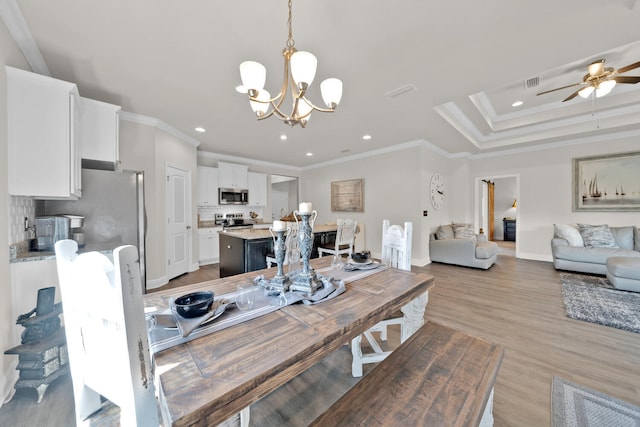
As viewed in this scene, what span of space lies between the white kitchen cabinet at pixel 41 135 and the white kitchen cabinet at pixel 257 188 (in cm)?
396

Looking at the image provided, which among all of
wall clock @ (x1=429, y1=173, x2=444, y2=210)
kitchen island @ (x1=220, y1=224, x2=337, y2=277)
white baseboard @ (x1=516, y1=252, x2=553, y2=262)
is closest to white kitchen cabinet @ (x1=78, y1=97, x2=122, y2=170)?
kitchen island @ (x1=220, y1=224, x2=337, y2=277)

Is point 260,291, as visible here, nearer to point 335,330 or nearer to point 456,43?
point 335,330

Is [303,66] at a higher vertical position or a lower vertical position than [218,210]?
higher

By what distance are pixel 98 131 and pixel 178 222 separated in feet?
6.40

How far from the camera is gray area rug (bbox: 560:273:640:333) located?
93.7 inches

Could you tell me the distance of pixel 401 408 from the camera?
2.92ft

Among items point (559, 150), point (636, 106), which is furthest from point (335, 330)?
point (559, 150)

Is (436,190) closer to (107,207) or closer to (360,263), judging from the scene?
(360,263)

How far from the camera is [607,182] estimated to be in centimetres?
435

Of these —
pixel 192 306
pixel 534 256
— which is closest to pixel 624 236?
pixel 534 256

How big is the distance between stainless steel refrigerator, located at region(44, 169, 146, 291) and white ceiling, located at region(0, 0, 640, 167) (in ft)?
3.44

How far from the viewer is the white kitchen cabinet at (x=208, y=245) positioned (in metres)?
4.93

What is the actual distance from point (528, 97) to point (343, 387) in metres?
4.77

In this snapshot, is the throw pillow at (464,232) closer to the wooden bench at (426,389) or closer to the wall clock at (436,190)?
the wall clock at (436,190)
